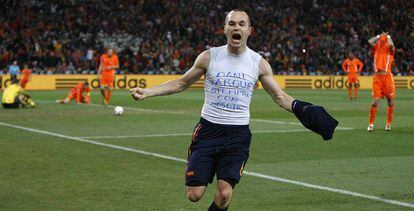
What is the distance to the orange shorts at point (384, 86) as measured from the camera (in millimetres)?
18786

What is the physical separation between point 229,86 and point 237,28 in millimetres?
564

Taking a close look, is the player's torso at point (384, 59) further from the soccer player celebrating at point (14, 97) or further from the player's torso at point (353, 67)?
the player's torso at point (353, 67)

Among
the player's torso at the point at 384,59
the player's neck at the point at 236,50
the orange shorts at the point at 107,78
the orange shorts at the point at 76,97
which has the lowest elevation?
the orange shorts at the point at 76,97

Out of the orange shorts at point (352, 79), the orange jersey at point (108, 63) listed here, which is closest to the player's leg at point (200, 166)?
the orange jersey at point (108, 63)

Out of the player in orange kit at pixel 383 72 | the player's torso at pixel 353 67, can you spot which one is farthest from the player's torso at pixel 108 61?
the player in orange kit at pixel 383 72

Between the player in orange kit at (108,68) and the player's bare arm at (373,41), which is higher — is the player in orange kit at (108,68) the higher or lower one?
the lower one

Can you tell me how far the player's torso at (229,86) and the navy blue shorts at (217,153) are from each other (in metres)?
0.10

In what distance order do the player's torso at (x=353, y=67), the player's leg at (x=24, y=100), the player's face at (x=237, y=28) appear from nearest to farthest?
the player's face at (x=237, y=28) → the player's leg at (x=24, y=100) → the player's torso at (x=353, y=67)

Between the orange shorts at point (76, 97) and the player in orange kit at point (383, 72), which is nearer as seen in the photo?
the player in orange kit at point (383, 72)

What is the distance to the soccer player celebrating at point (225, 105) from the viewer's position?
7176 millimetres

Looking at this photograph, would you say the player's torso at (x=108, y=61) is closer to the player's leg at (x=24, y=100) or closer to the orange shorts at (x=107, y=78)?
the orange shorts at (x=107, y=78)

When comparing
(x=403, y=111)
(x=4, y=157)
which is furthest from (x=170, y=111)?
(x=4, y=157)

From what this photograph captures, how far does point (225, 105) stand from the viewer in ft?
24.1

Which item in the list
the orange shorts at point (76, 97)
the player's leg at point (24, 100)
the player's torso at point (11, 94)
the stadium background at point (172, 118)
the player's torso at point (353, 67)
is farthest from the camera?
the player's torso at point (353, 67)
